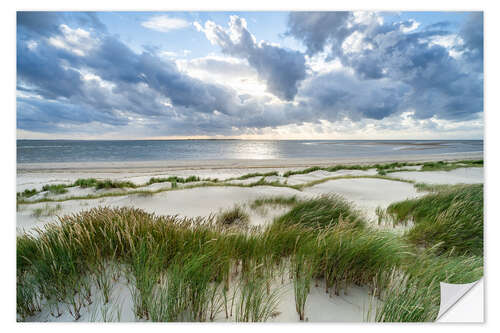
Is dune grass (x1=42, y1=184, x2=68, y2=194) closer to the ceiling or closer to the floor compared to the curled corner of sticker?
closer to the ceiling

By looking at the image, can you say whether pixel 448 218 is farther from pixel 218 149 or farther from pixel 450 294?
pixel 218 149

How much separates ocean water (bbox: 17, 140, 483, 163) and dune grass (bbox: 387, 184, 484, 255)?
0.54m

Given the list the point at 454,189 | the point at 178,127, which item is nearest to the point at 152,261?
the point at 178,127

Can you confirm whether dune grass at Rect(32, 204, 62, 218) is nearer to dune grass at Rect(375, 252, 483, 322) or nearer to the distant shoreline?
the distant shoreline

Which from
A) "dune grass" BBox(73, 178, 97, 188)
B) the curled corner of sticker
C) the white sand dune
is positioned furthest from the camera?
"dune grass" BBox(73, 178, 97, 188)

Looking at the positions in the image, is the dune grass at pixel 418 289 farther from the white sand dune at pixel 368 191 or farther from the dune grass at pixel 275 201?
the dune grass at pixel 275 201

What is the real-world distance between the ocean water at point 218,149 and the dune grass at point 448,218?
0.54 metres

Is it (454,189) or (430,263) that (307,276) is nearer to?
(430,263)

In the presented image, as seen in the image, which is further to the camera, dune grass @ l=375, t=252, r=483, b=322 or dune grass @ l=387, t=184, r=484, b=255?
dune grass @ l=387, t=184, r=484, b=255

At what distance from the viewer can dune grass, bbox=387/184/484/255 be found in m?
1.95

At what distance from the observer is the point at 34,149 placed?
2.40 m

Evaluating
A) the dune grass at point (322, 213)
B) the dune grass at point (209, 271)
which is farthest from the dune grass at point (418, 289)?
the dune grass at point (322, 213)

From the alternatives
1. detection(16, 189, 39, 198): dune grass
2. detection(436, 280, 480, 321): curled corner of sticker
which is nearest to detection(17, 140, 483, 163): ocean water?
detection(16, 189, 39, 198): dune grass

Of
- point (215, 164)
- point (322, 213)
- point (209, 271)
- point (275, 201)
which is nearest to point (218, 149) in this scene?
point (215, 164)
